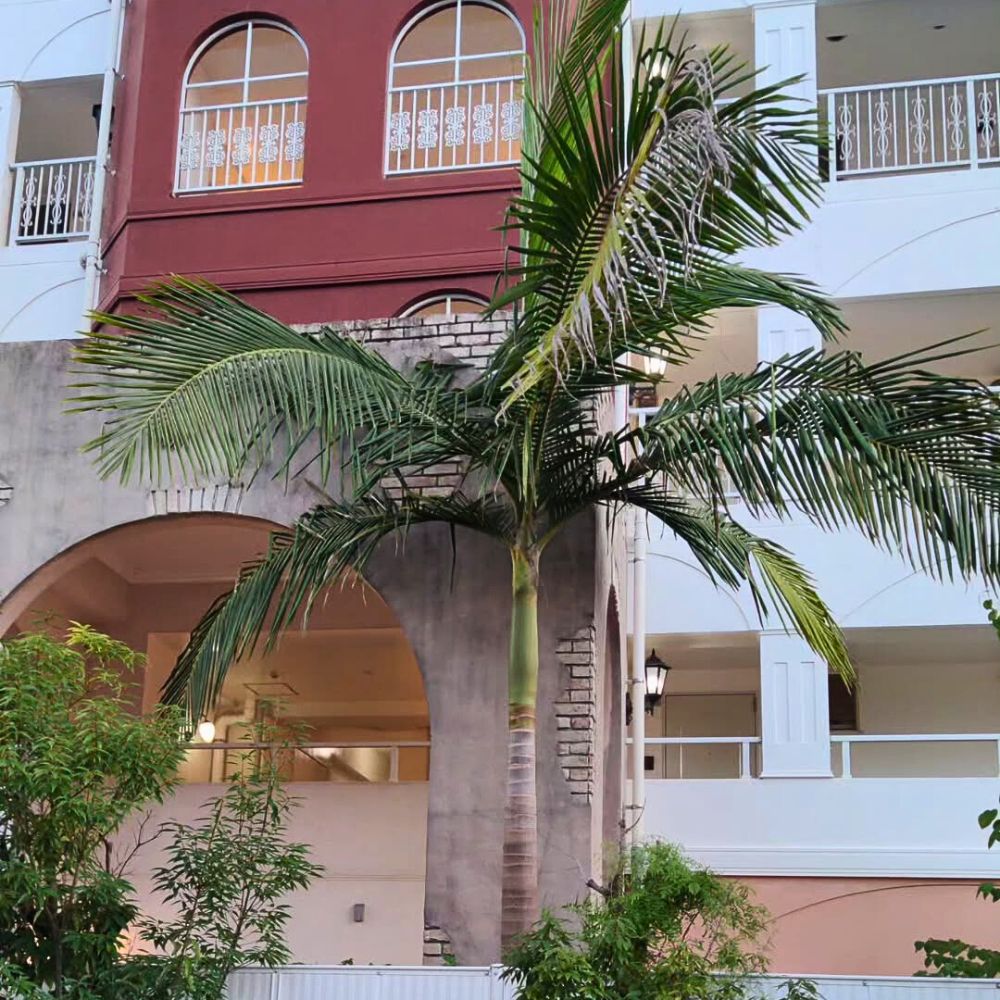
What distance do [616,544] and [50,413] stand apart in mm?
4916

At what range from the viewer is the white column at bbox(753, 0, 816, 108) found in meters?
18.7

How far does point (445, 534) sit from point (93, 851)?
297 centimetres

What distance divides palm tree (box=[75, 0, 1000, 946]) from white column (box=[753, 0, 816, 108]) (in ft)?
34.2

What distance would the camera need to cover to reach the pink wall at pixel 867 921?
1563 cm

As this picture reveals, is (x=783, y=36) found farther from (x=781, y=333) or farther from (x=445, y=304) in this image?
(x=445, y=304)

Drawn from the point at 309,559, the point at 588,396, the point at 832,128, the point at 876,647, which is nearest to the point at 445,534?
the point at 309,559

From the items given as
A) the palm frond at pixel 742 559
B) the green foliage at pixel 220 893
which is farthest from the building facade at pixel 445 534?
the green foliage at pixel 220 893

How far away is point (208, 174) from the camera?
15.7 m

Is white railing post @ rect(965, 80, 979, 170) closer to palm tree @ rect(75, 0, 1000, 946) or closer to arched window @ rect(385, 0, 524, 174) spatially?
arched window @ rect(385, 0, 524, 174)

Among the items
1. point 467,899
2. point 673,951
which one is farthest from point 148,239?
point 673,951

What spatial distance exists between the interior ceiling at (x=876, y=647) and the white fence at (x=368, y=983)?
9334 mm

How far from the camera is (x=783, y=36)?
18.9m

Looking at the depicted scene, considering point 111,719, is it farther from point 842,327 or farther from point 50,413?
point 842,327

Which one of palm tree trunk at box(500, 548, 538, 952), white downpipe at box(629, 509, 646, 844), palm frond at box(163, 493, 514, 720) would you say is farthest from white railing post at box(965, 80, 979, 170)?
palm tree trunk at box(500, 548, 538, 952)
